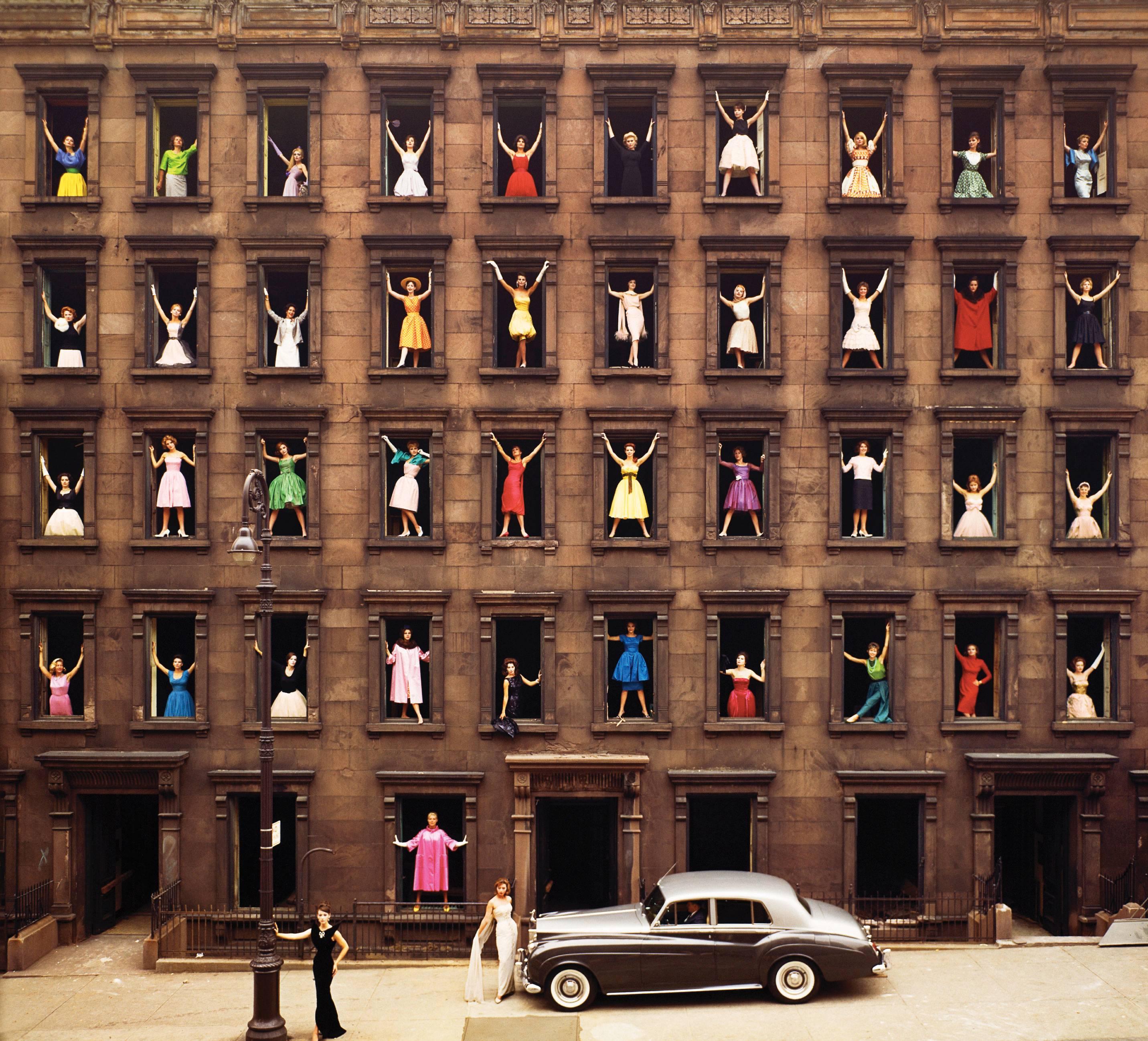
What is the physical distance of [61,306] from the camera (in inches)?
873

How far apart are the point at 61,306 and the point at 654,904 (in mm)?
16928

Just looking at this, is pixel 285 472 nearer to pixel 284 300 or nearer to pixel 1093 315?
pixel 284 300

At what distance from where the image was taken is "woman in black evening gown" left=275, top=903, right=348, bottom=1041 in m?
15.2

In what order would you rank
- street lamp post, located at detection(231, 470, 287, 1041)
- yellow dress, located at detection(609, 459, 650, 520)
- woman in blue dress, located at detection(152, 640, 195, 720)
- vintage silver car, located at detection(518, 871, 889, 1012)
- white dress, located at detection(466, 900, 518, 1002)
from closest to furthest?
street lamp post, located at detection(231, 470, 287, 1041)
vintage silver car, located at detection(518, 871, 889, 1012)
white dress, located at detection(466, 900, 518, 1002)
yellow dress, located at detection(609, 459, 650, 520)
woman in blue dress, located at detection(152, 640, 195, 720)

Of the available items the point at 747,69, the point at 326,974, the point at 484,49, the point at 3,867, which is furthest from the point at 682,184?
the point at 3,867

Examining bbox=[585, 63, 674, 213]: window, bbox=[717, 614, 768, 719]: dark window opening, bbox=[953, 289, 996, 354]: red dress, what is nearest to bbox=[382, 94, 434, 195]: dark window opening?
bbox=[585, 63, 674, 213]: window

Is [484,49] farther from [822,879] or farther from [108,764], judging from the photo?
[822,879]

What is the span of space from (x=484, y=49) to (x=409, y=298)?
208 inches

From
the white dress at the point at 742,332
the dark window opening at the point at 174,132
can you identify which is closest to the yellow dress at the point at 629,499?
the white dress at the point at 742,332

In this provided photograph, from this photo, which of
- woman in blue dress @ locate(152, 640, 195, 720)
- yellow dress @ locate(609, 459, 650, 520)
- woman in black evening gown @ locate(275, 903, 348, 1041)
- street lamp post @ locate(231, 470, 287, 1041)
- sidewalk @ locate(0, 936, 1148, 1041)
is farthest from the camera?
woman in blue dress @ locate(152, 640, 195, 720)

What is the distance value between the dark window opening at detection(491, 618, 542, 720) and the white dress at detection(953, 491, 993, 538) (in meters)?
8.73

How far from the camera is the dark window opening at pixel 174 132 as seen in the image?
21.5 m

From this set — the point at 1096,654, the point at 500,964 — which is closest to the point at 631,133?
the point at 1096,654

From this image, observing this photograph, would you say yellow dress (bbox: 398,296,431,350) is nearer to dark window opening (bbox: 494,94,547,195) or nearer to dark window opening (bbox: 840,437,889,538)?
dark window opening (bbox: 494,94,547,195)
